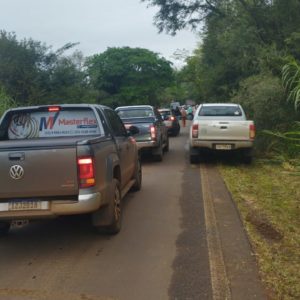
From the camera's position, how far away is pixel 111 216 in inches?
247

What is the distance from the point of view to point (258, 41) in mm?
25312

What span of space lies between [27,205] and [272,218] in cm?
361

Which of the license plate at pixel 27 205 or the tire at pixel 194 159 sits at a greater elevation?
the license plate at pixel 27 205

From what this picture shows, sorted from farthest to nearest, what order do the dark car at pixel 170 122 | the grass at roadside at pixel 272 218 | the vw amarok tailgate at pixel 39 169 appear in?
the dark car at pixel 170 122 → the vw amarok tailgate at pixel 39 169 → the grass at roadside at pixel 272 218

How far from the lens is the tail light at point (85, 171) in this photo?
5.54 meters

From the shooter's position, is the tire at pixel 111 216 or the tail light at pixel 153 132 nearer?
the tire at pixel 111 216

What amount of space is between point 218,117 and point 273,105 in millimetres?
2151

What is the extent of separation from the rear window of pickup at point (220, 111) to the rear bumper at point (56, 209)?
8443 mm

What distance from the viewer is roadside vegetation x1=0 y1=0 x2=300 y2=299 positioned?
666 cm

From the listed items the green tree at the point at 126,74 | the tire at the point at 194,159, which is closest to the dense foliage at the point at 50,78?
the green tree at the point at 126,74

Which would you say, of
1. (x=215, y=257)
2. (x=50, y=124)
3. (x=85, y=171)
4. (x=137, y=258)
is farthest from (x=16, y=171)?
(x=215, y=257)

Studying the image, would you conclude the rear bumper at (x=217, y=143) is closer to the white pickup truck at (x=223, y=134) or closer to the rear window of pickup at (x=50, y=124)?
the white pickup truck at (x=223, y=134)

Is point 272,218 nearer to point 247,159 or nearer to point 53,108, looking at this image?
point 53,108

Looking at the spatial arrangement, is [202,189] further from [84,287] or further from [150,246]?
[84,287]
